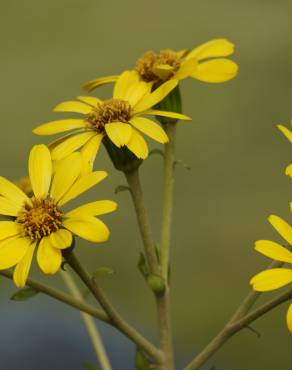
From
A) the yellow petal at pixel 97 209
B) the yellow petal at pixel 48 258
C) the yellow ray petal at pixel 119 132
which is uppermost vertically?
the yellow ray petal at pixel 119 132

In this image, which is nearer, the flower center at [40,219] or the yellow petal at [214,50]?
the flower center at [40,219]

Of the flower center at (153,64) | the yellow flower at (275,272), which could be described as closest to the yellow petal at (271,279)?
the yellow flower at (275,272)

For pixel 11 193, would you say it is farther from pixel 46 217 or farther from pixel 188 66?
pixel 188 66

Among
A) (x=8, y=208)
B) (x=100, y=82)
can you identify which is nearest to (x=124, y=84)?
(x=100, y=82)

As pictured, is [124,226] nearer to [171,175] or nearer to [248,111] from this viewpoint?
[248,111]

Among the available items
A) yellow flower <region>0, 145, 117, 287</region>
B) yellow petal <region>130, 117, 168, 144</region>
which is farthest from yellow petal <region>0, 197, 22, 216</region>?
yellow petal <region>130, 117, 168, 144</region>

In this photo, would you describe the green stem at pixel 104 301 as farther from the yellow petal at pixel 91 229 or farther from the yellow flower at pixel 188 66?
the yellow flower at pixel 188 66
